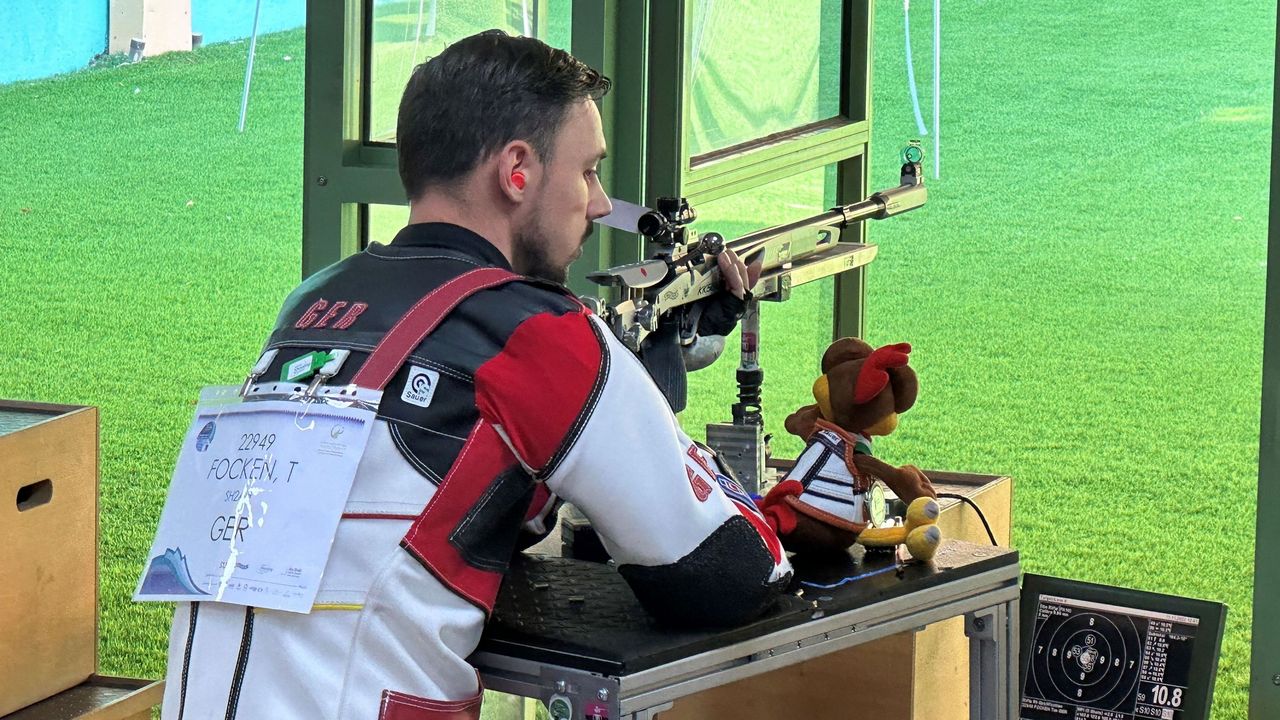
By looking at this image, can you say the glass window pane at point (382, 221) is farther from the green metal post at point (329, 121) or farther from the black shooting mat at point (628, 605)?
the black shooting mat at point (628, 605)

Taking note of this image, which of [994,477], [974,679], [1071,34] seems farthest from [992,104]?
[974,679]

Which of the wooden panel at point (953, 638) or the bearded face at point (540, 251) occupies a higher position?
the bearded face at point (540, 251)

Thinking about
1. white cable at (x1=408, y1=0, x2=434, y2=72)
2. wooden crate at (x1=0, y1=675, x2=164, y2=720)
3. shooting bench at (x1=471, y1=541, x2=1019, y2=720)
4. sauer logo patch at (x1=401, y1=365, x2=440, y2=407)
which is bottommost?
wooden crate at (x1=0, y1=675, x2=164, y2=720)

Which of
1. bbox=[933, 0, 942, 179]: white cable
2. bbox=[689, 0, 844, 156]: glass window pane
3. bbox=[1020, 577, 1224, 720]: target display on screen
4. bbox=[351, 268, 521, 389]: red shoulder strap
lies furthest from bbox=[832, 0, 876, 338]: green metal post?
bbox=[933, 0, 942, 179]: white cable

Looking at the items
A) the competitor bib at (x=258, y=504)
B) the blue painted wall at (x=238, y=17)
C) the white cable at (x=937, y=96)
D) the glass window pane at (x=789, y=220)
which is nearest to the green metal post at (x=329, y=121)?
the glass window pane at (x=789, y=220)

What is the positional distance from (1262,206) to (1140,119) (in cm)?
82

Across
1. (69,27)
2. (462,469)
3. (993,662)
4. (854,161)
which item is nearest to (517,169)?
(462,469)

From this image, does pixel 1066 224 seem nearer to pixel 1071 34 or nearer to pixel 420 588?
pixel 1071 34

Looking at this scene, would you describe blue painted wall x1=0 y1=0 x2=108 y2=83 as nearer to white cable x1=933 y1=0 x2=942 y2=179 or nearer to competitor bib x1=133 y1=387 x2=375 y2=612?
white cable x1=933 y1=0 x2=942 y2=179

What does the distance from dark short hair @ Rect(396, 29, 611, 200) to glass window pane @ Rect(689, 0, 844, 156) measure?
3.68 feet

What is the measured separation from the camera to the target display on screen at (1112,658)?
241cm

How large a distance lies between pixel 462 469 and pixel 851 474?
571 mm

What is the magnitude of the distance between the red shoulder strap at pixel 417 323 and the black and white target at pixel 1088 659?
1.34 m

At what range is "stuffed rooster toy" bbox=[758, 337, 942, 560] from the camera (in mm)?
1865
